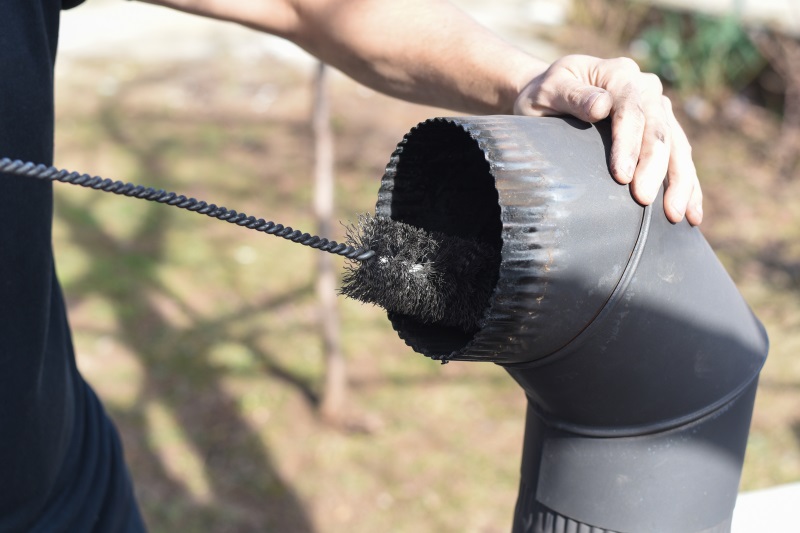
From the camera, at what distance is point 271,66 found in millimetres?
8469

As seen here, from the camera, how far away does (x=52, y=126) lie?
1458mm

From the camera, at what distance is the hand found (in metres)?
1.24

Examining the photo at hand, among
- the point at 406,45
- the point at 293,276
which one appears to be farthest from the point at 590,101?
the point at 293,276

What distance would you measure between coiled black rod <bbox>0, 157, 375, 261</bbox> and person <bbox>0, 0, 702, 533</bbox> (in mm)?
295

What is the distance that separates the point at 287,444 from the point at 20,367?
111 inches

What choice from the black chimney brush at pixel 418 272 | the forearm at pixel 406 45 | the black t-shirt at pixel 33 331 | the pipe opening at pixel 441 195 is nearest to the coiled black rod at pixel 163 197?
the black chimney brush at pixel 418 272

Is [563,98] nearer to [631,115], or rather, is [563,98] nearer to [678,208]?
[631,115]

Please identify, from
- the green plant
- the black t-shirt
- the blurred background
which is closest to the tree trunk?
the blurred background

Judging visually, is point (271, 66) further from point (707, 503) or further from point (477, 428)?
point (707, 503)

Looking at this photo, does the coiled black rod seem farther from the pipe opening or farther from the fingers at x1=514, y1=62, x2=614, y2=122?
the fingers at x1=514, y1=62, x2=614, y2=122

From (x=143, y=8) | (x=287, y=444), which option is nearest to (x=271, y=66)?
(x=143, y=8)

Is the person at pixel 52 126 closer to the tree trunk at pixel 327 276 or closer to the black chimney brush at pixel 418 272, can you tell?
the black chimney brush at pixel 418 272

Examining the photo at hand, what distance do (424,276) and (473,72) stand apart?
0.53 m

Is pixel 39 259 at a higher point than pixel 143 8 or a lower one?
higher
